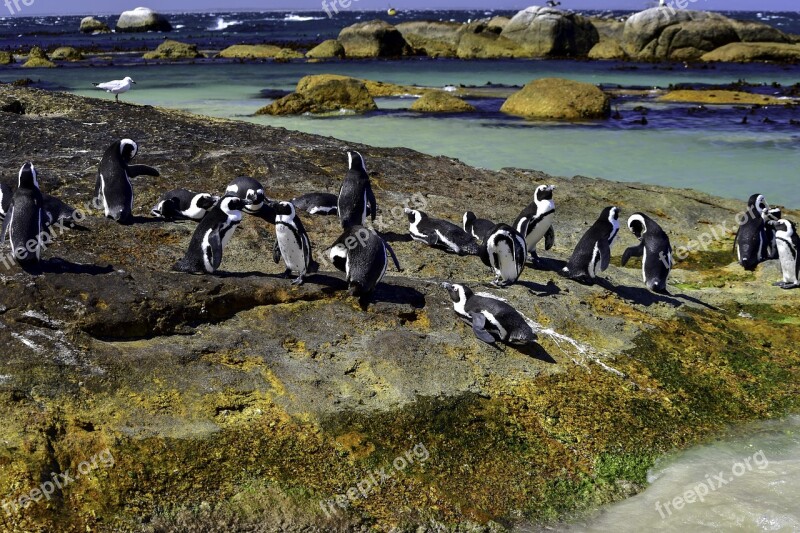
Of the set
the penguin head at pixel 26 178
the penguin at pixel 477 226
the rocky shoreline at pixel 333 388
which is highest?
the penguin head at pixel 26 178

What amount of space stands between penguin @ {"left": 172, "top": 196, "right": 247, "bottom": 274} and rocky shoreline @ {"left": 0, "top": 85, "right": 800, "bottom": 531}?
0.16 metres

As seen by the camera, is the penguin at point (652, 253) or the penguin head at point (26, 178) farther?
the penguin at point (652, 253)

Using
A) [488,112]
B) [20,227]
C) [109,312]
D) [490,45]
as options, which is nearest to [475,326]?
[109,312]

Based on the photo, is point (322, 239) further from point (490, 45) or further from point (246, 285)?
point (490, 45)

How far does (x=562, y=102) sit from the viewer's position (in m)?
22.7

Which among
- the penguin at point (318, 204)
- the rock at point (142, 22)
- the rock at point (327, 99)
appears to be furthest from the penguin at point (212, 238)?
the rock at point (142, 22)

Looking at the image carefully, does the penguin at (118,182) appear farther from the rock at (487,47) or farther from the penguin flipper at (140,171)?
the rock at (487,47)

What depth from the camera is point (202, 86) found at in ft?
100

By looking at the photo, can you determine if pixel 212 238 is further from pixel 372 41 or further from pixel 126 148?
pixel 372 41

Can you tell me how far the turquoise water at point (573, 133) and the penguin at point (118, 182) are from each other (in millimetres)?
Answer: 8767

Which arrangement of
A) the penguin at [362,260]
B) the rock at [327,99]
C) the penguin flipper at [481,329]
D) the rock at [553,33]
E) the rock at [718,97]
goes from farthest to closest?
the rock at [553,33], the rock at [718,97], the rock at [327,99], the penguin at [362,260], the penguin flipper at [481,329]

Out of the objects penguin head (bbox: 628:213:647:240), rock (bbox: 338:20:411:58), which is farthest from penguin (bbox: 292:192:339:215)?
rock (bbox: 338:20:411:58)

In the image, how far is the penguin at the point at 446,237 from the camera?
809 cm

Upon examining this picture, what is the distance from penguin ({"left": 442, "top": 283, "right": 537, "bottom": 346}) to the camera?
5844 millimetres
